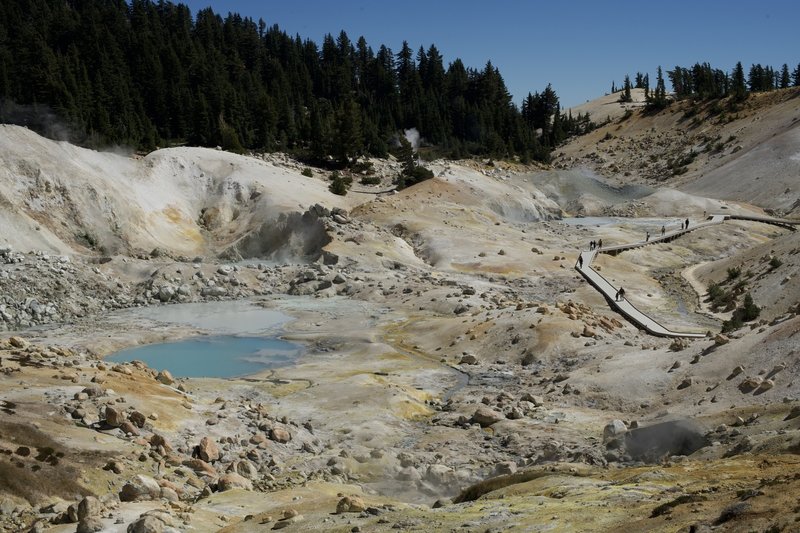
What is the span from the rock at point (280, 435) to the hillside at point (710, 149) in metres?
75.9

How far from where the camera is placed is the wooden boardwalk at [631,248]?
135 feet

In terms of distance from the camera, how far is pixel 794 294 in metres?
44.8

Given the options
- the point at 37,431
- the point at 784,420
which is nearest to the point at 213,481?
the point at 37,431

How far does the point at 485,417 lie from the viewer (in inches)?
1073

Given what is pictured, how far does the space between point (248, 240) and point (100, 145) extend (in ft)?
68.7

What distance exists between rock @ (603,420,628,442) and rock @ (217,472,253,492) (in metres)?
10.4

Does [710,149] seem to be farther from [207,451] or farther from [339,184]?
[207,451]

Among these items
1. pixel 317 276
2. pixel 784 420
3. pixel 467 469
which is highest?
pixel 317 276

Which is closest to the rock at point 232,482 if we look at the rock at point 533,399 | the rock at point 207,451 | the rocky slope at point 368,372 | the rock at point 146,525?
the rocky slope at point 368,372

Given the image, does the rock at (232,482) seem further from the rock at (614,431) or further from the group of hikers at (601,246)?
the group of hikers at (601,246)

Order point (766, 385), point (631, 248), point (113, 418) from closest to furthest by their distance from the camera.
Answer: point (113, 418)
point (766, 385)
point (631, 248)

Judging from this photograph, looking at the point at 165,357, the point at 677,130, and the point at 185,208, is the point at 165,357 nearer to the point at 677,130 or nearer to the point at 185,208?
the point at 185,208

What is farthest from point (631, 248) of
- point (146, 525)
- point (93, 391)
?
point (146, 525)

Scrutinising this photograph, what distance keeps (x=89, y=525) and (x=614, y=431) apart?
14726mm
